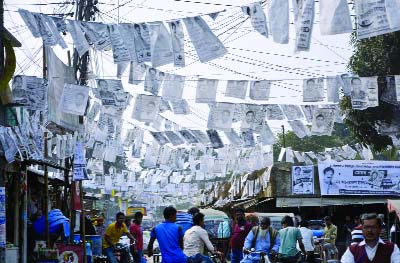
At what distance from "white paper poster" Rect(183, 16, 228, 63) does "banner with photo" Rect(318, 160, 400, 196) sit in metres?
16.2

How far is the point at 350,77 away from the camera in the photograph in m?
17.0

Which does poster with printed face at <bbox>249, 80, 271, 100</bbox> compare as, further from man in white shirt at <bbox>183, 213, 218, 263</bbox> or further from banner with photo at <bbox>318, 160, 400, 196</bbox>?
banner with photo at <bbox>318, 160, 400, 196</bbox>

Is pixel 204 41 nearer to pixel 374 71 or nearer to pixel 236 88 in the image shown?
pixel 236 88

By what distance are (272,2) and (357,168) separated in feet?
57.1

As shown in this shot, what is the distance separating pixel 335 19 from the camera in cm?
1166

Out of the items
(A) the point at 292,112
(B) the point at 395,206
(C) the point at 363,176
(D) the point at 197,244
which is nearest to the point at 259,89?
(A) the point at 292,112

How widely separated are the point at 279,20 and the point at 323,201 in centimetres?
1798

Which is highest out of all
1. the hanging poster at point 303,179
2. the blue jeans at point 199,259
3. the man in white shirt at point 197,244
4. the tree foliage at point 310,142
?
the tree foliage at point 310,142

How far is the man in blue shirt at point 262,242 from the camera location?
1416 centimetres

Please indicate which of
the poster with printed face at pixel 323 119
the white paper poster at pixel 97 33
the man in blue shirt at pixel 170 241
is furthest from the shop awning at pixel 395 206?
the white paper poster at pixel 97 33

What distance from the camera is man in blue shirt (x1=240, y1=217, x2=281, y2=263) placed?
46.5 feet

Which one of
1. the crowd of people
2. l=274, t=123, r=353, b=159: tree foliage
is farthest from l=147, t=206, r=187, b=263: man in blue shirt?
l=274, t=123, r=353, b=159: tree foliage

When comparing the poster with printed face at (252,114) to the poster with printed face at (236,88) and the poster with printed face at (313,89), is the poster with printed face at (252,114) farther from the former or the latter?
the poster with printed face at (313,89)

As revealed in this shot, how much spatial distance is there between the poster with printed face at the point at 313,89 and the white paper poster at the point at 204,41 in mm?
4425
